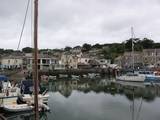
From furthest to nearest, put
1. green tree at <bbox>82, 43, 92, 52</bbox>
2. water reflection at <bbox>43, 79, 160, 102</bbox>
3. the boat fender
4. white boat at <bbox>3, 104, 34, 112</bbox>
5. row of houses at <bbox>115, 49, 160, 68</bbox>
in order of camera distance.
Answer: green tree at <bbox>82, 43, 92, 52</bbox> < row of houses at <bbox>115, 49, 160, 68</bbox> < water reflection at <bbox>43, 79, 160, 102</bbox> < the boat fender < white boat at <bbox>3, 104, 34, 112</bbox>

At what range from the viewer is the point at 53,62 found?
102 metres

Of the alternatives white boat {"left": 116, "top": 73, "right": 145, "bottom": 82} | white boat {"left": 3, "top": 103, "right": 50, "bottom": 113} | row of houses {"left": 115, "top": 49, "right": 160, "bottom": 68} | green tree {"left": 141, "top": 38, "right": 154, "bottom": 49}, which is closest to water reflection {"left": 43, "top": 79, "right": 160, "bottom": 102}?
white boat {"left": 116, "top": 73, "right": 145, "bottom": 82}

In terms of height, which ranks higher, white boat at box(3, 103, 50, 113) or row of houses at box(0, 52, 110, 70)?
row of houses at box(0, 52, 110, 70)

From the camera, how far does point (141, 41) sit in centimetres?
14362

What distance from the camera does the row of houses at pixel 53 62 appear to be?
3882 inches

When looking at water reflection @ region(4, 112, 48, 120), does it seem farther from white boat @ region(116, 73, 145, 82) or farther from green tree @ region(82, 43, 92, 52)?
green tree @ region(82, 43, 92, 52)

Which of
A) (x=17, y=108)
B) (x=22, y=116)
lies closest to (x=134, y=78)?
(x=17, y=108)

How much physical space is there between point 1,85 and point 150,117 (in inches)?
582

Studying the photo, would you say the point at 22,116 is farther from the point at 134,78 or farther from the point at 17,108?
the point at 134,78

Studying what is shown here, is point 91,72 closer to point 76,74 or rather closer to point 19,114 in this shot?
point 76,74

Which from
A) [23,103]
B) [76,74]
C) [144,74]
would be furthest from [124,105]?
[76,74]

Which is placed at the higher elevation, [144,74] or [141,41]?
[141,41]

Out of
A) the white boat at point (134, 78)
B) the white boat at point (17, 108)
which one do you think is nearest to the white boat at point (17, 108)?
the white boat at point (17, 108)

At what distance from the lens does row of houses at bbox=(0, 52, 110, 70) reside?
3882 inches
